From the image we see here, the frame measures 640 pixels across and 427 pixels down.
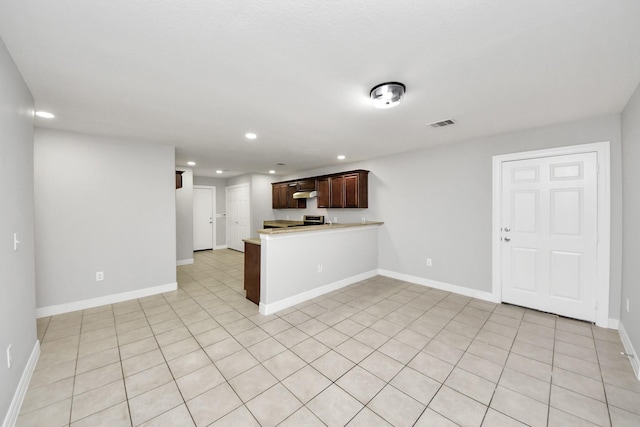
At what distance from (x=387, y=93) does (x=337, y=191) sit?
11.3ft

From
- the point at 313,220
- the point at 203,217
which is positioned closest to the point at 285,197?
the point at 313,220

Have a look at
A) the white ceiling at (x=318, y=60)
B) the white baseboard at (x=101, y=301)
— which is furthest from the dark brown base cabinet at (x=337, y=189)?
the white baseboard at (x=101, y=301)

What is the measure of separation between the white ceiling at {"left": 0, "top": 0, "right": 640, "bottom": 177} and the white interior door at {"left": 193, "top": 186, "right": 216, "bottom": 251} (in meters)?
4.71

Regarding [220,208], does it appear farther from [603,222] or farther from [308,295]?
[603,222]

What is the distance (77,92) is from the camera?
7.20 ft

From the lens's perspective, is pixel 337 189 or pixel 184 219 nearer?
pixel 337 189

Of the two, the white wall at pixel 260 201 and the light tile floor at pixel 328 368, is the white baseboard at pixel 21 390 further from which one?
the white wall at pixel 260 201

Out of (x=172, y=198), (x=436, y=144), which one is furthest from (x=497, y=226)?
(x=172, y=198)

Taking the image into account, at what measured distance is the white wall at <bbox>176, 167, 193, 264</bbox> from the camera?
5.99m

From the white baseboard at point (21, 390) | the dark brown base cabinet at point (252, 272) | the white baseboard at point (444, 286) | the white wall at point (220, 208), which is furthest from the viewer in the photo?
the white wall at point (220, 208)

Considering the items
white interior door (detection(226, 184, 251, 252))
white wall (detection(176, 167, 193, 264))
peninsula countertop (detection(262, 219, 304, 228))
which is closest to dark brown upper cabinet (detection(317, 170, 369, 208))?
peninsula countertop (detection(262, 219, 304, 228))

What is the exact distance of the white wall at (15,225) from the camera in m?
1.54

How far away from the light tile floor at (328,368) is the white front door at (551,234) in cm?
26

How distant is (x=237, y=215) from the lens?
25.5ft
